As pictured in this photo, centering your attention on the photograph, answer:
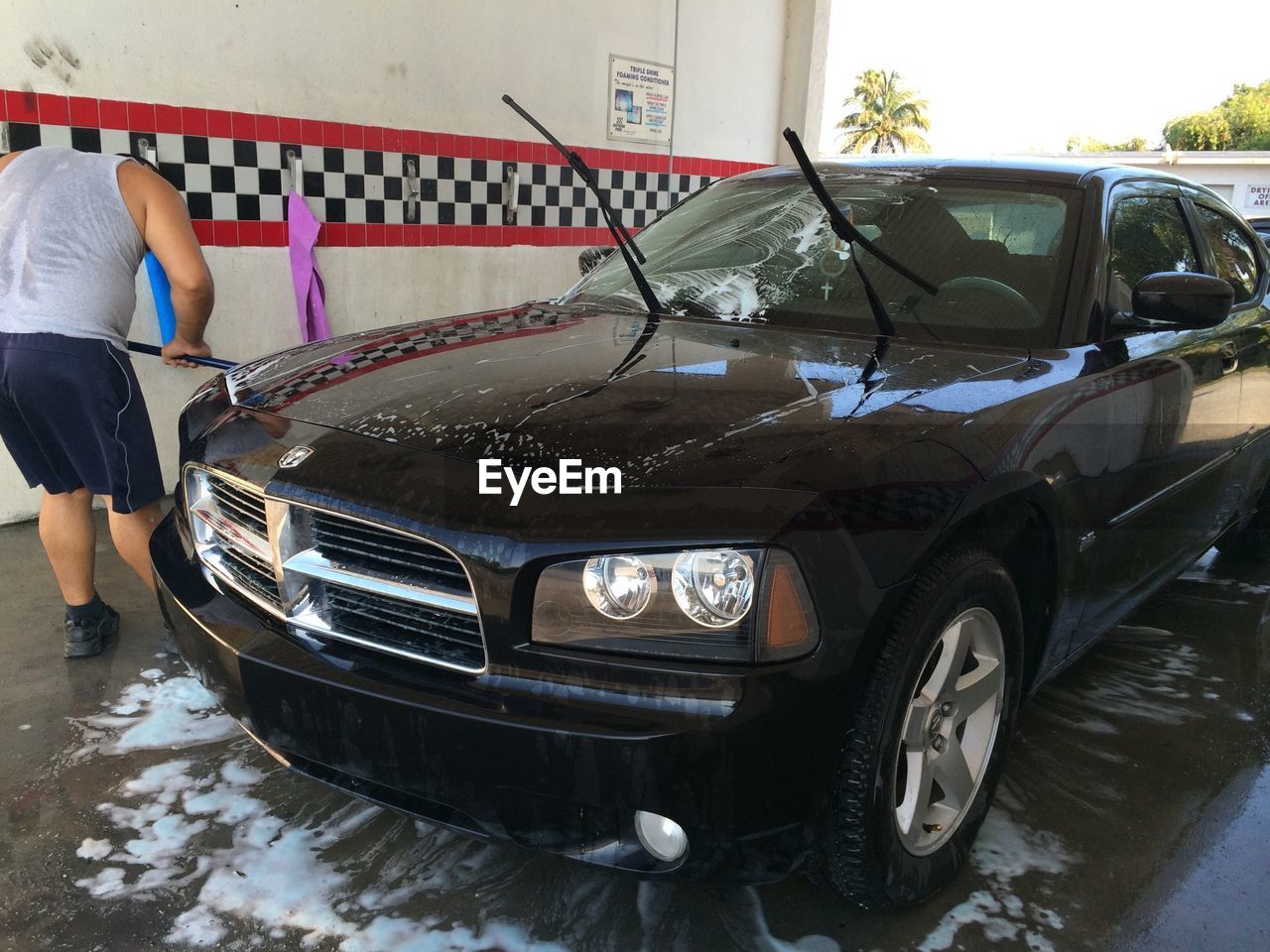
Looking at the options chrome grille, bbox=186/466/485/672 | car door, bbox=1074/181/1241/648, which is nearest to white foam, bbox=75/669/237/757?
chrome grille, bbox=186/466/485/672

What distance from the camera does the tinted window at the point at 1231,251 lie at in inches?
121

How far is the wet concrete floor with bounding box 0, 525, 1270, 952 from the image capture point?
176 cm

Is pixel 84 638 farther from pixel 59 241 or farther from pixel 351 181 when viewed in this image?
pixel 351 181

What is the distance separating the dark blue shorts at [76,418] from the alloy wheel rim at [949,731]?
209 cm

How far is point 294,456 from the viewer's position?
1.70 m

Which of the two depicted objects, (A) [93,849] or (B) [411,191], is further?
(B) [411,191]

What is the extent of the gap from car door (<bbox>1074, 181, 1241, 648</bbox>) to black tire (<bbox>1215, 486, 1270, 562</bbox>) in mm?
898

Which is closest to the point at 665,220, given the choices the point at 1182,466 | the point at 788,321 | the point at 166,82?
the point at 788,321

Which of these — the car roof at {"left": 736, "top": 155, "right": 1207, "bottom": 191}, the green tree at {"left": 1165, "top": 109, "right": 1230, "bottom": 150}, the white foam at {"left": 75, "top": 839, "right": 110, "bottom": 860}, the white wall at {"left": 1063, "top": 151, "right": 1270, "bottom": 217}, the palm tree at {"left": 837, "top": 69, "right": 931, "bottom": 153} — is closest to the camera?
the white foam at {"left": 75, "top": 839, "right": 110, "bottom": 860}

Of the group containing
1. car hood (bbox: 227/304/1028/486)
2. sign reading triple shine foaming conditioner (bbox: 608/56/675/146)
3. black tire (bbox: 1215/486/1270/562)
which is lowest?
black tire (bbox: 1215/486/1270/562)

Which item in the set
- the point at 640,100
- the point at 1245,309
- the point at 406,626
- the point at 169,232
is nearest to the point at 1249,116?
the point at 640,100

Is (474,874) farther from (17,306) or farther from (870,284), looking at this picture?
(17,306)

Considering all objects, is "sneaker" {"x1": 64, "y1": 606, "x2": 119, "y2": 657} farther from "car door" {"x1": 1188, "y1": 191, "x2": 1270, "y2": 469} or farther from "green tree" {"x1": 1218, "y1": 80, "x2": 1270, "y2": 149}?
"green tree" {"x1": 1218, "y1": 80, "x2": 1270, "y2": 149}

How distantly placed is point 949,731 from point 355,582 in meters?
1.06
